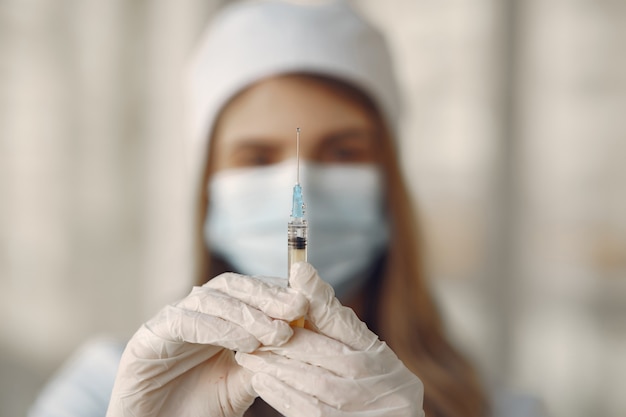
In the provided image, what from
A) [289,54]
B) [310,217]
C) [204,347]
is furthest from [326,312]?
[289,54]

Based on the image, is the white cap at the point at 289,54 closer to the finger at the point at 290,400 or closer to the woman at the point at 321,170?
the woman at the point at 321,170

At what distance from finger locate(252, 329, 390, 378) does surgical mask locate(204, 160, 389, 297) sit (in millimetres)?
642

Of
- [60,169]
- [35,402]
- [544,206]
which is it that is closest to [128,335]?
[35,402]

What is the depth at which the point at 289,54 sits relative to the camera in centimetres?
131

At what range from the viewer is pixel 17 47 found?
1.97m

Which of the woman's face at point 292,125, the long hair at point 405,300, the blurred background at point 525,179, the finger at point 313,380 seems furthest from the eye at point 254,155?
the finger at point 313,380

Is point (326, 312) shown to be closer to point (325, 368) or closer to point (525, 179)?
point (325, 368)

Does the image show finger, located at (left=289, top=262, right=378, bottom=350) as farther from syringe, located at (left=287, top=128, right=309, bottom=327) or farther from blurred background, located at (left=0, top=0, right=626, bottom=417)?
blurred background, located at (left=0, top=0, right=626, bottom=417)

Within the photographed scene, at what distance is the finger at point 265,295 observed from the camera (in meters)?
0.62

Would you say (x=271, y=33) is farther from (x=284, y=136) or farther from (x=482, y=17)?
(x=482, y=17)

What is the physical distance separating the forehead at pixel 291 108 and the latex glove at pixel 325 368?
71 cm

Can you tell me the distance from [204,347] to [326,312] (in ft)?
0.60

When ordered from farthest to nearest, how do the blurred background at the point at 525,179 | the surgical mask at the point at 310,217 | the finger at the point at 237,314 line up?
the blurred background at the point at 525,179 → the surgical mask at the point at 310,217 → the finger at the point at 237,314

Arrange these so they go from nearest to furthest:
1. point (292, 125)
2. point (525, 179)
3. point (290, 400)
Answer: point (290, 400) → point (292, 125) → point (525, 179)
